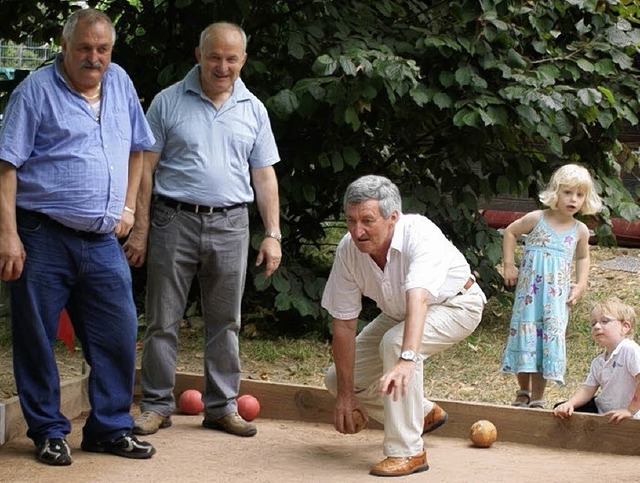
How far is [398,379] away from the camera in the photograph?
4.68 meters

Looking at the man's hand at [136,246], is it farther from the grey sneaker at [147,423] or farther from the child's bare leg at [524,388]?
the child's bare leg at [524,388]

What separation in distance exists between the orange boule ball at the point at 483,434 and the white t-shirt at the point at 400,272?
26.1 inches

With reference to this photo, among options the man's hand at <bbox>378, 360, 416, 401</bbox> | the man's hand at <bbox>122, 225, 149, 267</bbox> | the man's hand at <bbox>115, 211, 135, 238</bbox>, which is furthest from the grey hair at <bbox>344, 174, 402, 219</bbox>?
the man's hand at <bbox>122, 225, 149, 267</bbox>

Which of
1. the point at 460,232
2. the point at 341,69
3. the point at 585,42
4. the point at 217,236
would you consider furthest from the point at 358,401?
the point at 585,42

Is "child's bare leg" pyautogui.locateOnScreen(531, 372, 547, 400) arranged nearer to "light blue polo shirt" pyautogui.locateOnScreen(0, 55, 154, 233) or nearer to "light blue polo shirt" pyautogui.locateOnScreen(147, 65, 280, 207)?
"light blue polo shirt" pyautogui.locateOnScreen(147, 65, 280, 207)

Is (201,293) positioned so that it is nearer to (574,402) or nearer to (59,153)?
(59,153)

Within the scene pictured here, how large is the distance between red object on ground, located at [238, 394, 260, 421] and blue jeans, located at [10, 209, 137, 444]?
800 millimetres

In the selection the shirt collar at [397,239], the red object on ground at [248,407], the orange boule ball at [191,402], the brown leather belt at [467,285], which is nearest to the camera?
the shirt collar at [397,239]

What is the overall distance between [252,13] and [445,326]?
121 inches

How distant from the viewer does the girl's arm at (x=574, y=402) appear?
5543mm

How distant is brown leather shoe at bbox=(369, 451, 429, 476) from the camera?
4.93 meters

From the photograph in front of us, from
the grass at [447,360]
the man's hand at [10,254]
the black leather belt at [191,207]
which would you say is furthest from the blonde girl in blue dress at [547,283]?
the man's hand at [10,254]

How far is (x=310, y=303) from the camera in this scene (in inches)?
301

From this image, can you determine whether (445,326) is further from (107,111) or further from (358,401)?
(107,111)
